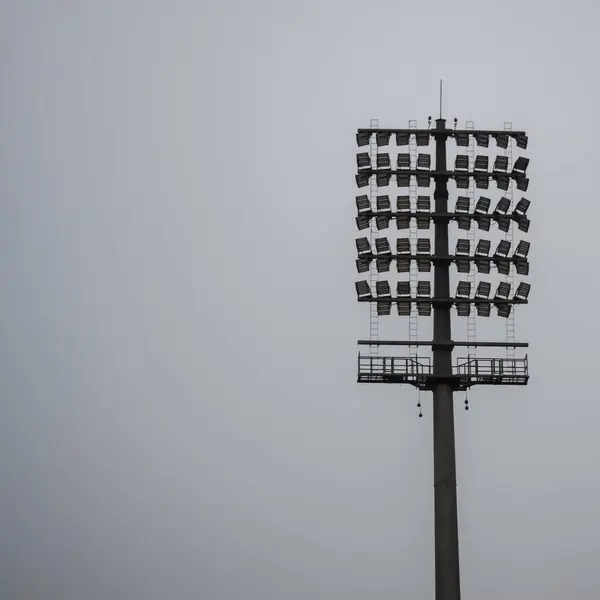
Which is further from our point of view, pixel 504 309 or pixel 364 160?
pixel 364 160

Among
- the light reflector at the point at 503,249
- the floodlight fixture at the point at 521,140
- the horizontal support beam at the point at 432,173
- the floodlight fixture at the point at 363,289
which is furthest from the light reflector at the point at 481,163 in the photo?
the floodlight fixture at the point at 363,289

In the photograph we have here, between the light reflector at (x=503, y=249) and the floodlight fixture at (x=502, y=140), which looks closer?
the light reflector at (x=503, y=249)

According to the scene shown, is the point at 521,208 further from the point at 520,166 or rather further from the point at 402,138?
the point at 402,138

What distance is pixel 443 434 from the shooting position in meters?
76.0

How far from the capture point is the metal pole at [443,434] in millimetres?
73812

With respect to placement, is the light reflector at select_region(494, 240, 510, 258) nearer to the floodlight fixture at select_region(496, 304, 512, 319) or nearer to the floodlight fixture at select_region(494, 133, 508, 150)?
the floodlight fixture at select_region(496, 304, 512, 319)

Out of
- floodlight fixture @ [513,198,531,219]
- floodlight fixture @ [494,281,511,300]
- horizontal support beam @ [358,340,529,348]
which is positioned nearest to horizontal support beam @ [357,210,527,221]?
floodlight fixture @ [513,198,531,219]

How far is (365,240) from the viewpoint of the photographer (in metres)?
76.6

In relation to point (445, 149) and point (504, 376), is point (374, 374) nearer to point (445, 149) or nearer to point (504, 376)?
point (504, 376)

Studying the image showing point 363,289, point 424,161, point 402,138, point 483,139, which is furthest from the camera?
point 483,139

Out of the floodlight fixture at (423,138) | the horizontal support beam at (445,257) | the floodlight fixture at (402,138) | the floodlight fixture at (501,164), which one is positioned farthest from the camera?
the floodlight fixture at (423,138)

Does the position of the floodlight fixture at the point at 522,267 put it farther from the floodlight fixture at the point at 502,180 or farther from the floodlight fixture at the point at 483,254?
the floodlight fixture at the point at 502,180

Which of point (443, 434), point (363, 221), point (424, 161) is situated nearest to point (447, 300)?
point (363, 221)

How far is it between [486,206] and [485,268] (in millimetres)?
3541
